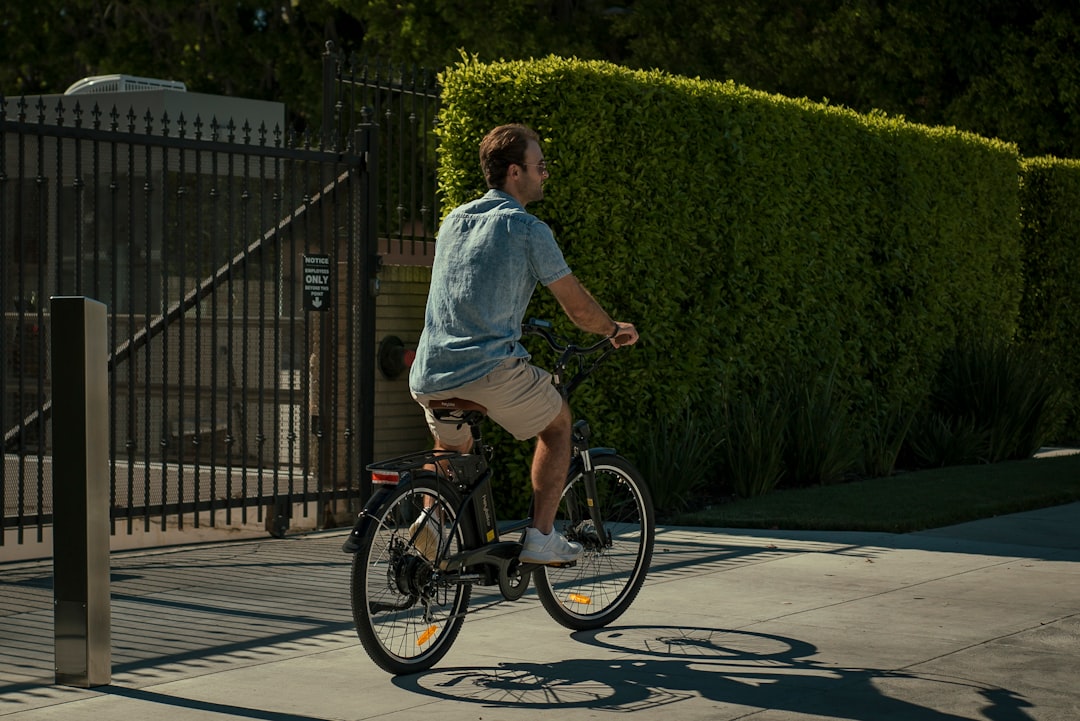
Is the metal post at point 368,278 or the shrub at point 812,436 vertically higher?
the metal post at point 368,278

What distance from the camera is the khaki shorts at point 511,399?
647 cm

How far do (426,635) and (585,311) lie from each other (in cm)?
141

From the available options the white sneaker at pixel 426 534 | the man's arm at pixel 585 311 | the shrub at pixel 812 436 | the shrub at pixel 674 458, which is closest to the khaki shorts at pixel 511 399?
the man's arm at pixel 585 311

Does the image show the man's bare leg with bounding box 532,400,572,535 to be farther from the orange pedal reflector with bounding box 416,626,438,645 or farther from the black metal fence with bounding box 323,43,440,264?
the black metal fence with bounding box 323,43,440,264

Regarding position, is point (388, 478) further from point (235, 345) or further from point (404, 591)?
point (235, 345)

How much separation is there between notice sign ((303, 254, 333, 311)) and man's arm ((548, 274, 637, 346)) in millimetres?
4201

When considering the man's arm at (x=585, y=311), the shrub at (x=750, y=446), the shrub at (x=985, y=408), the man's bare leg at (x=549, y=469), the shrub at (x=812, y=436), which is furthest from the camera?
the shrub at (x=985, y=408)

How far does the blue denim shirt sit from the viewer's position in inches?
255

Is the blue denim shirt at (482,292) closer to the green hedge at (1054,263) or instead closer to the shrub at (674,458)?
the shrub at (674,458)

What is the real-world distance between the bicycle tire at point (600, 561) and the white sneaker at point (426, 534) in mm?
691

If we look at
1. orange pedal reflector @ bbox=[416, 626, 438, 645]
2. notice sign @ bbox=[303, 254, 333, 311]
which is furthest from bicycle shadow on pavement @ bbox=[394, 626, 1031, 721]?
notice sign @ bbox=[303, 254, 333, 311]

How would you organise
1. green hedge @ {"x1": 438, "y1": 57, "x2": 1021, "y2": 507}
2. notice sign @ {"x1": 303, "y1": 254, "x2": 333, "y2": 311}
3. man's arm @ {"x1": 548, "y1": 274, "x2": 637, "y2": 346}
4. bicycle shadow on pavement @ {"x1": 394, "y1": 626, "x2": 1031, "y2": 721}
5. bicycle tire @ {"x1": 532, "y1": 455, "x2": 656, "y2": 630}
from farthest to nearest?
1. green hedge @ {"x1": 438, "y1": 57, "x2": 1021, "y2": 507}
2. notice sign @ {"x1": 303, "y1": 254, "x2": 333, "y2": 311}
3. bicycle tire @ {"x1": 532, "y1": 455, "x2": 656, "y2": 630}
4. man's arm @ {"x1": 548, "y1": 274, "x2": 637, "y2": 346}
5. bicycle shadow on pavement @ {"x1": 394, "y1": 626, "x2": 1031, "y2": 721}

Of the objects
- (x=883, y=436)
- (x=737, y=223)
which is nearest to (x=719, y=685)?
(x=737, y=223)

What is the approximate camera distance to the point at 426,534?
6.38 metres
